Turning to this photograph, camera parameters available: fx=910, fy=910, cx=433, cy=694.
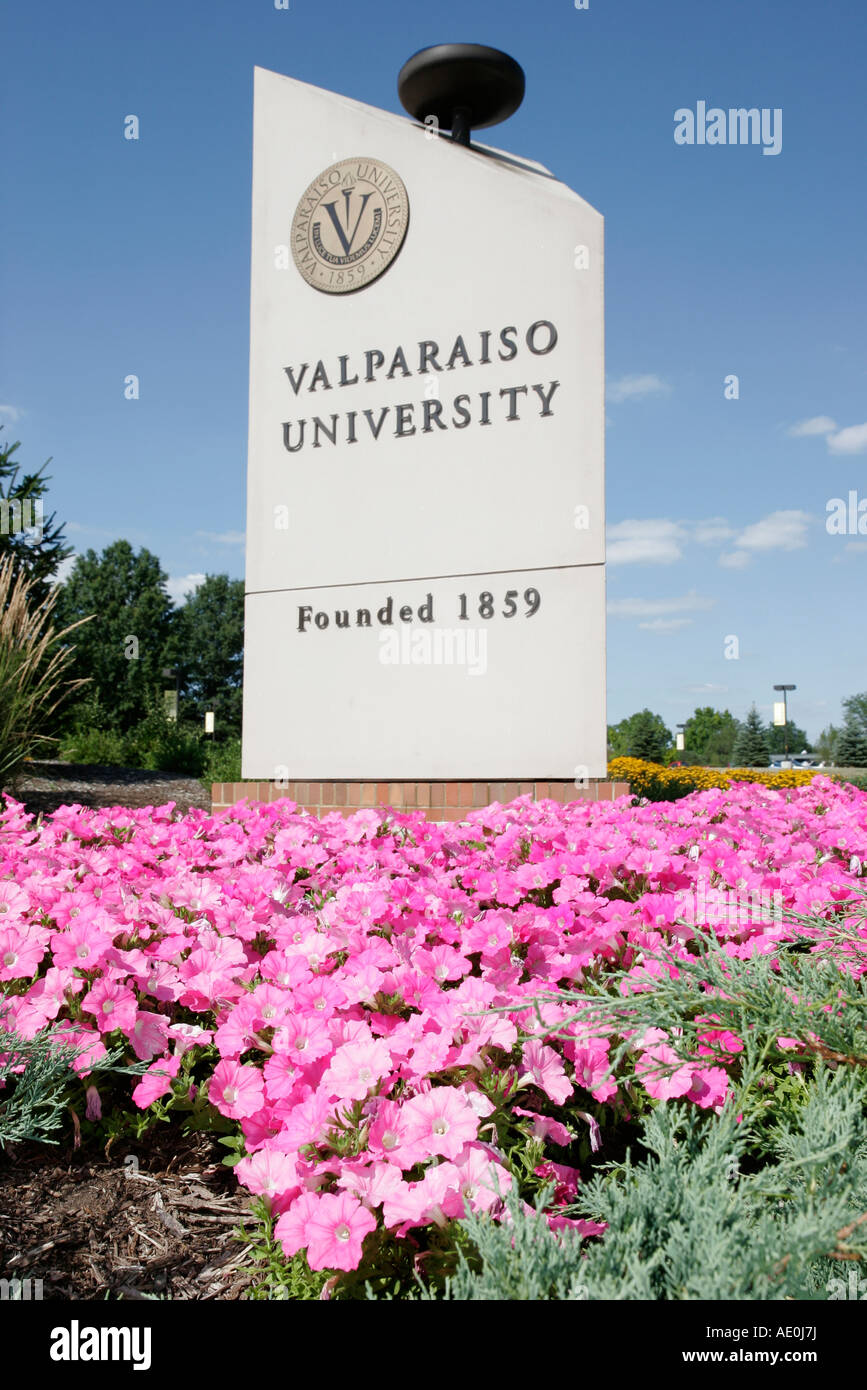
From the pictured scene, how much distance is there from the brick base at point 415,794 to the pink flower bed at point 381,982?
7.32 feet

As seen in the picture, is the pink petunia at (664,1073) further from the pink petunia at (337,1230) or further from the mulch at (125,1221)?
the mulch at (125,1221)

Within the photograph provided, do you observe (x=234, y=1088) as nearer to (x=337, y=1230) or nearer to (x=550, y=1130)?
(x=337, y=1230)

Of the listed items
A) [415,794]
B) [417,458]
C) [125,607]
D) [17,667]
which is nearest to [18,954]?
[415,794]

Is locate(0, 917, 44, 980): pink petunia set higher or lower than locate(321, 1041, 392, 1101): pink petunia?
higher

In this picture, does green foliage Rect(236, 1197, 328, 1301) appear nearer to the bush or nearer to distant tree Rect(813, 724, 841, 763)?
the bush

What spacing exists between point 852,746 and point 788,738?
3073cm

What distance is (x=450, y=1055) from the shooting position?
1.42 meters

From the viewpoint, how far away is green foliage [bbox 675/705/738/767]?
69375 millimetres

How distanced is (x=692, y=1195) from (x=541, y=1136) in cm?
38

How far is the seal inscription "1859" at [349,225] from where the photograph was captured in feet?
19.9

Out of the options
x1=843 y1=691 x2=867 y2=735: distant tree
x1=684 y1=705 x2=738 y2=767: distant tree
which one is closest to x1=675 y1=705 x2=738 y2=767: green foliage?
x1=684 y1=705 x2=738 y2=767: distant tree

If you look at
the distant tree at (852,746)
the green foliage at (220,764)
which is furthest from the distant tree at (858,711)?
the green foliage at (220,764)

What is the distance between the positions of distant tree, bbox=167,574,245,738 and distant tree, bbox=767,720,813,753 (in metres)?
32.5

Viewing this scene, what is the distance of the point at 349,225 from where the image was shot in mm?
6316
